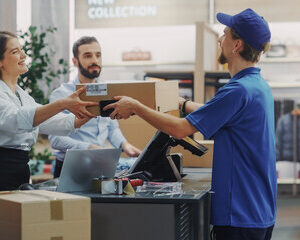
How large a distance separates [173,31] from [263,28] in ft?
18.6

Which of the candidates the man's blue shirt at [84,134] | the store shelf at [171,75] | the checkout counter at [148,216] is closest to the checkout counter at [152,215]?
the checkout counter at [148,216]

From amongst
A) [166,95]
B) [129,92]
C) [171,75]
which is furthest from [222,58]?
[171,75]

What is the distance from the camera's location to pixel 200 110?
2.50 meters

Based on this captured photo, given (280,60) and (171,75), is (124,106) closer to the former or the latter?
(171,75)

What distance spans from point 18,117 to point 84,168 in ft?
1.31

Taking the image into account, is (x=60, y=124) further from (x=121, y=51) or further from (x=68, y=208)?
(x=121, y=51)

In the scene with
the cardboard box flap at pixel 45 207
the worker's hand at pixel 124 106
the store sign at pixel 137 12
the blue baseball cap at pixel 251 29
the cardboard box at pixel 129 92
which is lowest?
the cardboard box flap at pixel 45 207

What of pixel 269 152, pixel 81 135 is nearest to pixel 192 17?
pixel 81 135

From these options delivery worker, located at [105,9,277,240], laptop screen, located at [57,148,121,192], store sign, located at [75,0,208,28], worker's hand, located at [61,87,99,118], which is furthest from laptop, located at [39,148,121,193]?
store sign, located at [75,0,208,28]

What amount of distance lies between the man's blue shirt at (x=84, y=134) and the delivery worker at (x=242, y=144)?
5.15ft

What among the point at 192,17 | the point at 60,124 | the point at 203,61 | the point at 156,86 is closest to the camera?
the point at 156,86

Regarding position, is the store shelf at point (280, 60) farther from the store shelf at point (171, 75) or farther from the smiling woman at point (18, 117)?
the smiling woman at point (18, 117)

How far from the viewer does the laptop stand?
104 inches

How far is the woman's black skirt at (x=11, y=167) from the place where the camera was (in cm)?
296
